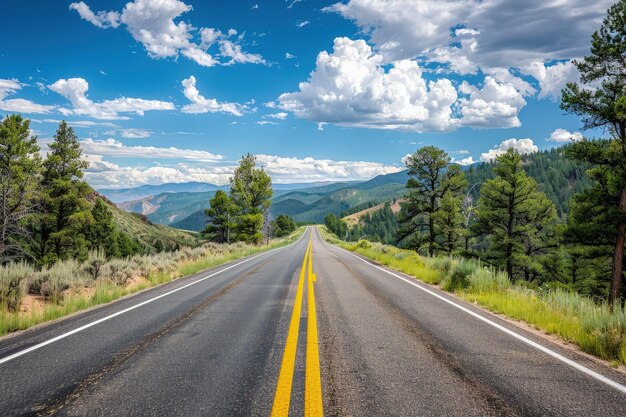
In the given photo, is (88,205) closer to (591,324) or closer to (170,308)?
(170,308)

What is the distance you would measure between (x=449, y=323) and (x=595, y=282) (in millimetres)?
29178

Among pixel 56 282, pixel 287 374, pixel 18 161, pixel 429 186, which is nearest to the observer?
pixel 287 374

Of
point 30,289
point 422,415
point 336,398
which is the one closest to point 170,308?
point 30,289

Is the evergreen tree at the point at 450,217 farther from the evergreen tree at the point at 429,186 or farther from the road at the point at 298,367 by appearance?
the road at the point at 298,367

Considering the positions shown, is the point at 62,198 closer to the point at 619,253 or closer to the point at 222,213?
the point at 222,213

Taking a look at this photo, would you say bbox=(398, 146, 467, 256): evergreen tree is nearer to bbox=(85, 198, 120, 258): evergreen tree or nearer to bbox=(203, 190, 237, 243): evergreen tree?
bbox=(203, 190, 237, 243): evergreen tree

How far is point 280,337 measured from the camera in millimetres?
5125

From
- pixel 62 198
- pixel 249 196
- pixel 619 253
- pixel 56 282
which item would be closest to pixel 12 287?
pixel 56 282

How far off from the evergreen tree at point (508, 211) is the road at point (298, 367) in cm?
2356

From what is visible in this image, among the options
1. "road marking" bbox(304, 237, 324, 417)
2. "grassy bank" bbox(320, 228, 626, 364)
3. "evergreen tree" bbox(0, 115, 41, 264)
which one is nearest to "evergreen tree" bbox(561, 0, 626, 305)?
"grassy bank" bbox(320, 228, 626, 364)

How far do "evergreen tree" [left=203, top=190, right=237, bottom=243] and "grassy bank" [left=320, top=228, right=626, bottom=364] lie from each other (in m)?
35.1

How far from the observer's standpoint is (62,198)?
28.8 metres

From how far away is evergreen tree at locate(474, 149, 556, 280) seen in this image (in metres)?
26.9

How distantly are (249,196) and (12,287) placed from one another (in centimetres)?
3769
